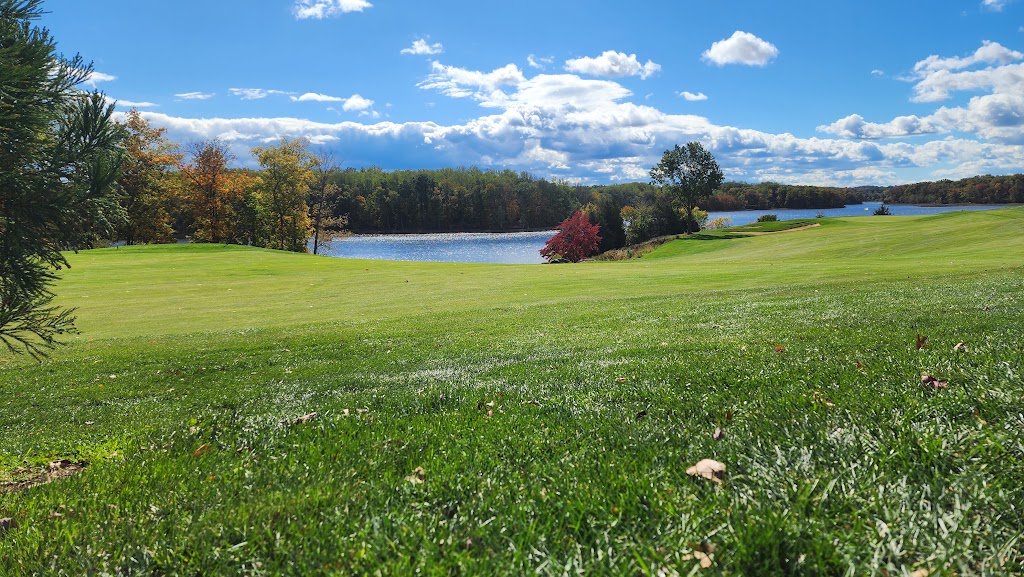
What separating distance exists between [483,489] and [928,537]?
2016 mm

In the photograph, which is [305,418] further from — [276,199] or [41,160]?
[276,199]

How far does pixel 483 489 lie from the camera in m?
3.11

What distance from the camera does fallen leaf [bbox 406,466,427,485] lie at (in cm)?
328

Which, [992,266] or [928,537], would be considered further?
[992,266]

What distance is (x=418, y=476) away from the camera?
3.42 meters

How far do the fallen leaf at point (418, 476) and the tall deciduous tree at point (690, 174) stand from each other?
76.6 metres

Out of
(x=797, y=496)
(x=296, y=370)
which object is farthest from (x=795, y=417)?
(x=296, y=370)

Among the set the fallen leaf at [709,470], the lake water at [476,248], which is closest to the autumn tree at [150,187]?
the lake water at [476,248]

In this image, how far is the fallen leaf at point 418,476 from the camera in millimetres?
3283

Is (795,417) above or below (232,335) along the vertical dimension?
above

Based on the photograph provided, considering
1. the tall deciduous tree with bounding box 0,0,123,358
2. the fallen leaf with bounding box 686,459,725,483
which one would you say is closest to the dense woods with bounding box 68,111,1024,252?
the tall deciduous tree with bounding box 0,0,123,358

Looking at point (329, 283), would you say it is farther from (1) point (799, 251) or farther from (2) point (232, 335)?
(1) point (799, 251)

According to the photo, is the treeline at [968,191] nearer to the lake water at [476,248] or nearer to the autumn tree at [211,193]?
the lake water at [476,248]

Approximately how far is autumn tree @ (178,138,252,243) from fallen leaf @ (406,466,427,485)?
76.3 m
